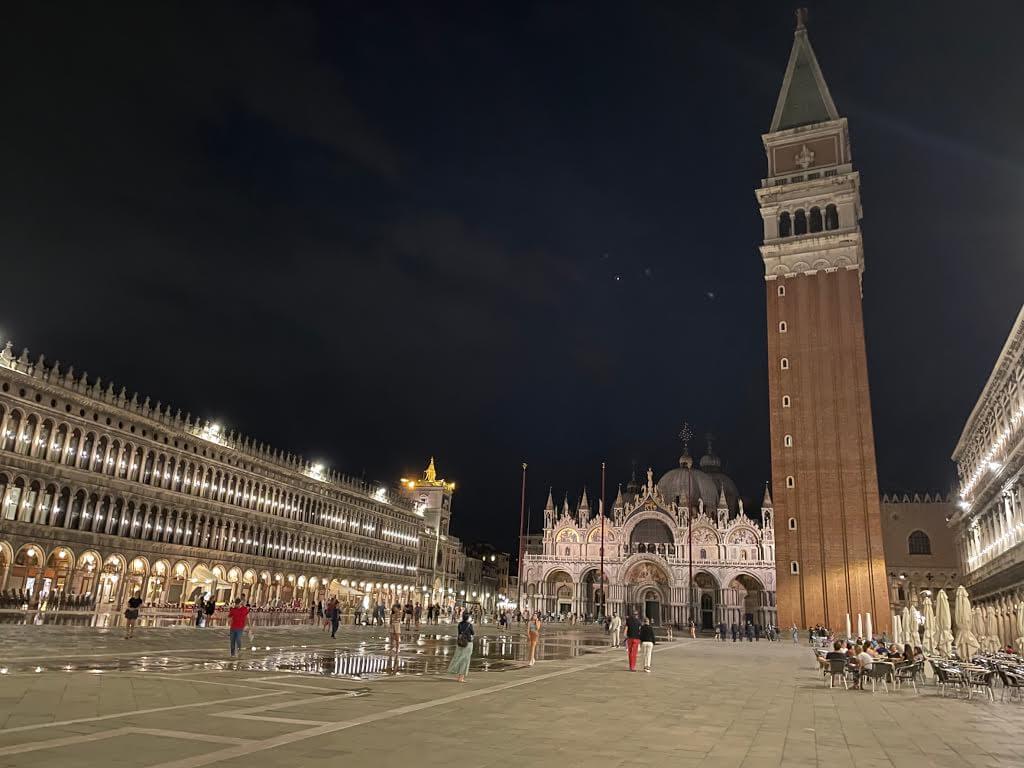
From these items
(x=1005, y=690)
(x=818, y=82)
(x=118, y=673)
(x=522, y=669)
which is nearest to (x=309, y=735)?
(x=118, y=673)

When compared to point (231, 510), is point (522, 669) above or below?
below

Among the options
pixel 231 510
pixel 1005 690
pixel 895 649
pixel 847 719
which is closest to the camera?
pixel 847 719

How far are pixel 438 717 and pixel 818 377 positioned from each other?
52.9m

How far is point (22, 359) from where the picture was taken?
38.9m

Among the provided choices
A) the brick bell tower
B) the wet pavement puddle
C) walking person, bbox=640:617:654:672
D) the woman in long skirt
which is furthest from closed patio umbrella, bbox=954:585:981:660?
the brick bell tower

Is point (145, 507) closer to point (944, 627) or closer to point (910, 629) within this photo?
point (910, 629)

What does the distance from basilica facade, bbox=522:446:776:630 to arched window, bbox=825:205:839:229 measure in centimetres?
3475

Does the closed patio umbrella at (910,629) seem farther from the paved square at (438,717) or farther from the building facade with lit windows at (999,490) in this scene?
the building facade with lit windows at (999,490)

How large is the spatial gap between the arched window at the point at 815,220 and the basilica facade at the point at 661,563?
34057mm

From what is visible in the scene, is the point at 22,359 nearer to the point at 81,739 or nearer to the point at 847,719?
the point at 81,739

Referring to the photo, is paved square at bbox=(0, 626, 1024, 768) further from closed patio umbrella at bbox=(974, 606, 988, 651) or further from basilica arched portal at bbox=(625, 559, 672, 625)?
basilica arched portal at bbox=(625, 559, 672, 625)

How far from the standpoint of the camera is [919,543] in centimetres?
7838

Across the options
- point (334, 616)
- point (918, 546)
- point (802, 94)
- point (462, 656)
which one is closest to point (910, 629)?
point (462, 656)

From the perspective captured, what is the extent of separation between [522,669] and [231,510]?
135ft
